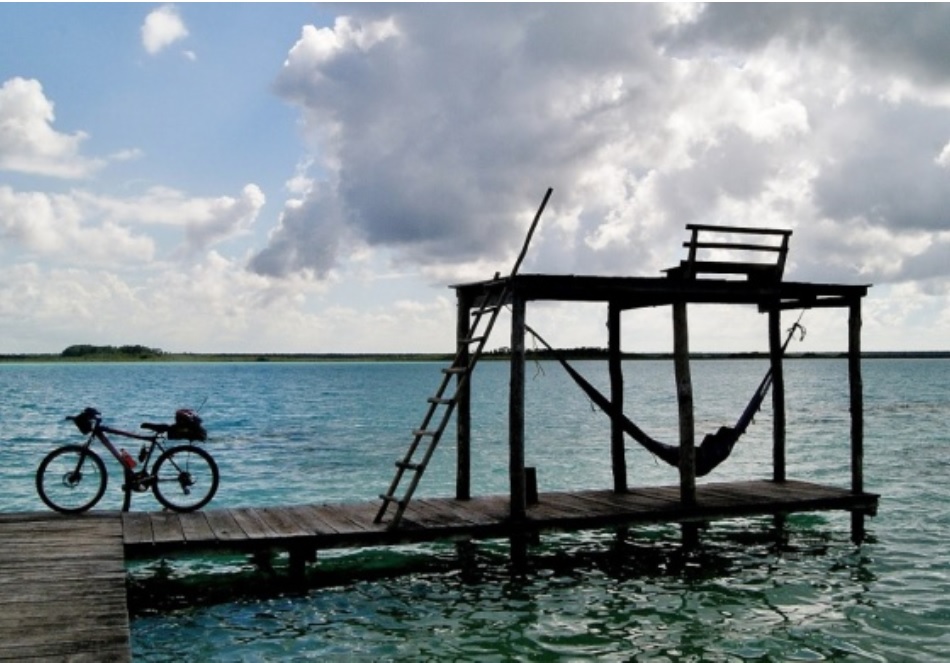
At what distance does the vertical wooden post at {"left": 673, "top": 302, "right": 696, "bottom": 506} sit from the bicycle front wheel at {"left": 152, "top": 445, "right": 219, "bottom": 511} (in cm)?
639

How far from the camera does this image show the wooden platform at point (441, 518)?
10312mm

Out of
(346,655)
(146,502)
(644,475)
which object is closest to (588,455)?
(644,475)

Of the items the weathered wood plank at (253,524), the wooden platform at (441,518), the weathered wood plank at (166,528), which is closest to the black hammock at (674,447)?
the wooden platform at (441,518)

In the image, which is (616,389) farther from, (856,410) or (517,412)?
(856,410)

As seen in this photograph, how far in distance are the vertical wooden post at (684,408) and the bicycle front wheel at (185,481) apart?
21.0 feet

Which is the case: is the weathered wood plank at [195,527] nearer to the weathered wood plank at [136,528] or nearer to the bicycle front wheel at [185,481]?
the bicycle front wheel at [185,481]

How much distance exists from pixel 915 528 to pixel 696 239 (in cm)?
789

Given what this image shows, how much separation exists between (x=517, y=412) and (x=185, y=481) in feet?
15.0

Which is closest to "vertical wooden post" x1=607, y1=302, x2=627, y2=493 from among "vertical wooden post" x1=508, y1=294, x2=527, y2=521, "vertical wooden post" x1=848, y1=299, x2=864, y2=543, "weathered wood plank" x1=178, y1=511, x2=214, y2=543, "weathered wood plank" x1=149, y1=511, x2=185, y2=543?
"vertical wooden post" x1=508, y1=294, x2=527, y2=521

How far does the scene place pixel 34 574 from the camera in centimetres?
849

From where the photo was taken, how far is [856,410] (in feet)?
47.2

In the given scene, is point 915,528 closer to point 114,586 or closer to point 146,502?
point 114,586

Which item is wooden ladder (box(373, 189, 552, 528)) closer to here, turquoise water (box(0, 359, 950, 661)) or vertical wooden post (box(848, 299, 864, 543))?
turquoise water (box(0, 359, 950, 661))

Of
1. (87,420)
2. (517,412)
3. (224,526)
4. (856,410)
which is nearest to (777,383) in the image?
(856,410)
